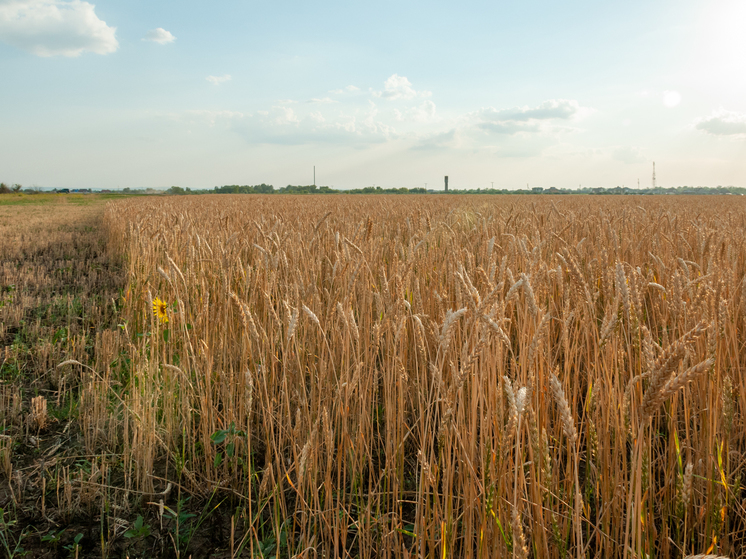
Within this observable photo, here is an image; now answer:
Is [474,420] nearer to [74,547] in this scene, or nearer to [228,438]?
[228,438]

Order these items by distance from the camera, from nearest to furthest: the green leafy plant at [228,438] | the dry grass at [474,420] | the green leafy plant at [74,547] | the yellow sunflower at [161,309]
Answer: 1. the dry grass at [474,420]
2. the green leafy plant at [74,547]
3. the green leafy plant at [228,438]
4. the yellow sunflower at [161,309]

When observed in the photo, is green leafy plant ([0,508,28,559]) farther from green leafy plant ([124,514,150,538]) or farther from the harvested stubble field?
green leafy plant ([124,514,150,538])

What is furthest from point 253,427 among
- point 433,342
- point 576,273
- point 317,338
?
point 576,273

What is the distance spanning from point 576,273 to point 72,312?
4.31 metres

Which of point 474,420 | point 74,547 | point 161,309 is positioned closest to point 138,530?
point 74,547

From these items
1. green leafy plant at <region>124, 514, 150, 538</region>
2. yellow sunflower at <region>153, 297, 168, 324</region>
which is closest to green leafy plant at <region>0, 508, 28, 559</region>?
green leafy plant at <region>124, 514, 150, 538</region>

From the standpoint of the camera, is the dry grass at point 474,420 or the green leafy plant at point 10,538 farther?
the green leafy plant at point 10,538

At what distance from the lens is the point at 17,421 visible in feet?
7.14

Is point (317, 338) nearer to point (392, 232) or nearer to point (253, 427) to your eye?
point (253, 427)

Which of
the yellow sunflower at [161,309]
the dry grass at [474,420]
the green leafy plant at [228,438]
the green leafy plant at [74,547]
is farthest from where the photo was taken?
the yellow sunflower at [161,309]

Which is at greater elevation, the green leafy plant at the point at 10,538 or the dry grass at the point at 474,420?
the dry grass at the point at 474,420

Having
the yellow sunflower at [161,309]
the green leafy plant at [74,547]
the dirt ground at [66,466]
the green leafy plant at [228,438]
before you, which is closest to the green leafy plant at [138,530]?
the dirt ground at [66,466]

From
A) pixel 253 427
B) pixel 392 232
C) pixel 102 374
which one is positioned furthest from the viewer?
pixel 392 232

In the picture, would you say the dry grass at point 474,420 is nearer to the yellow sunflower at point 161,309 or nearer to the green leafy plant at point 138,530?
the yellow sunflower at point 161,309
